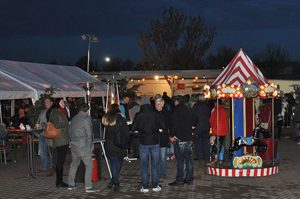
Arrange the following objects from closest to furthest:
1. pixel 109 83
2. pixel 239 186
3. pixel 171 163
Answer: pixel 239 186 → pixel 171 163 → pixel 109 83

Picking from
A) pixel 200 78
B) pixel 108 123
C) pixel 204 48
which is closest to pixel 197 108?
pixel 108 123

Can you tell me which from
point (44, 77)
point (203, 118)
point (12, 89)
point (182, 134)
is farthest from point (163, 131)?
point (44, 77)

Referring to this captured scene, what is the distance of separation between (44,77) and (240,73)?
11341 millimetres

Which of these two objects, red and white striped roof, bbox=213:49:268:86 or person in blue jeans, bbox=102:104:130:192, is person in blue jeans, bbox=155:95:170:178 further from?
red and white striped roof, bbox=213:49:268:86

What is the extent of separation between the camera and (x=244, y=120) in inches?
504

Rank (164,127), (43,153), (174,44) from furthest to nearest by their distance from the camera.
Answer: (174,44), (43,153), (164,127)

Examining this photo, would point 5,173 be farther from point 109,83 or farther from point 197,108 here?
point 197,108

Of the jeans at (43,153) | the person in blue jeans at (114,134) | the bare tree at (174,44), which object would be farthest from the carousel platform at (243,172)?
the bare tree at (174,44)

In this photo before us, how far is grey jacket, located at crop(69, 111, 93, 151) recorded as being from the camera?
359 inches

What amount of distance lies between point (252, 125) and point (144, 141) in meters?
4.79

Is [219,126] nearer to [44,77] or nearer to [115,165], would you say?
[115,165]

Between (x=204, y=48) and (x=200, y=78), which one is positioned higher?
(x=204, y=48)

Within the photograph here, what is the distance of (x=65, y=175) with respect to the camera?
1143 cm

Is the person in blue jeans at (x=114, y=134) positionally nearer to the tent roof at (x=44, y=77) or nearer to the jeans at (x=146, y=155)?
the jeans at (x=146, y=155)
